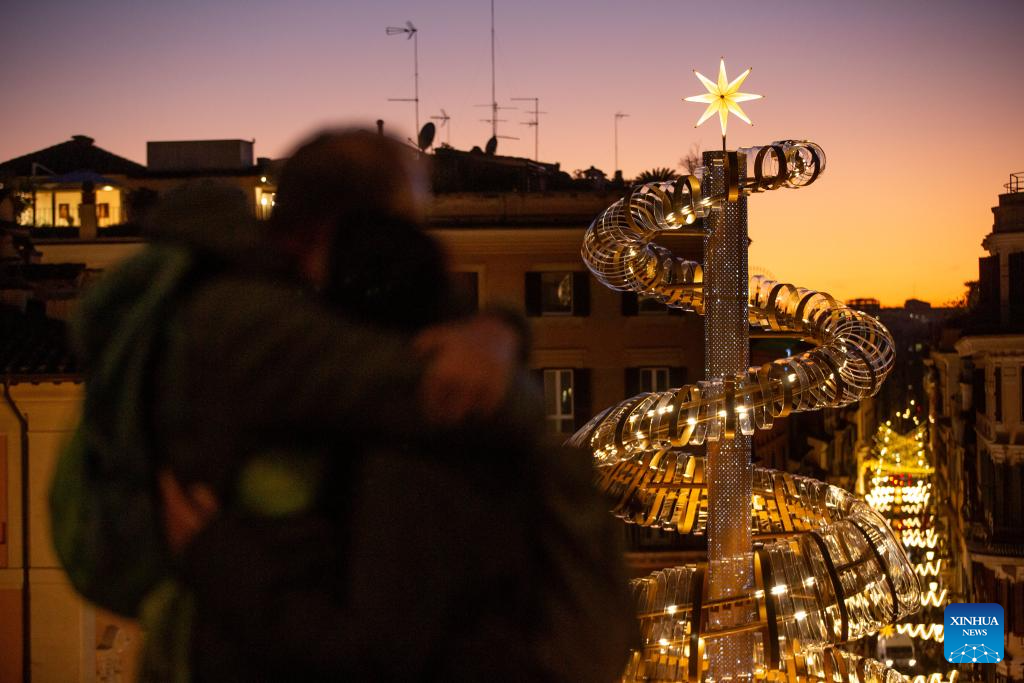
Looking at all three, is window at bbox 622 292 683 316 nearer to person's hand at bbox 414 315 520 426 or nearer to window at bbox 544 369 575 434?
window at bbox 544 369 575 434

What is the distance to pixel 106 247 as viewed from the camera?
2078 cm

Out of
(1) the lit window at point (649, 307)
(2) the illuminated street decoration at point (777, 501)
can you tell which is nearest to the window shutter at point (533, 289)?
(1) the lit window at point (649, 307)


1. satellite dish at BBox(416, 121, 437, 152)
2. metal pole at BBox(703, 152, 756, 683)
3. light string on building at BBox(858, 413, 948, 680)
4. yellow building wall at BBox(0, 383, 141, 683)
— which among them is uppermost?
satellite dish at BBox(416, 121, 437, 152)

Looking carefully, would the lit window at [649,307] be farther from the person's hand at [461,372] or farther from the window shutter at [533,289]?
the person's hand at [461,372]

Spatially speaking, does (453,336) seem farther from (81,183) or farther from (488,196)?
(81,183)

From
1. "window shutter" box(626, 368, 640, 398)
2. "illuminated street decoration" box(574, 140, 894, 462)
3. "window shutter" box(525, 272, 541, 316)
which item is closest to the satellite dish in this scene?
"window shutter" box(525, 272, 541, 316)

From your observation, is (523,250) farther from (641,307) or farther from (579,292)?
(641,307)

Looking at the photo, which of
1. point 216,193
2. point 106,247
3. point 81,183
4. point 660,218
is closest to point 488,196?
point 106,247

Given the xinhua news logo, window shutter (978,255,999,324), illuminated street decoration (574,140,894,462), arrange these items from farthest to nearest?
window shutter (978,255,999,324), the xinhua news logo, illuminated street decoration (574,140,894,462)

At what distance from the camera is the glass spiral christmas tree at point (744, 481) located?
6012 millimetres

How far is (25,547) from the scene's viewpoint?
11.9 meters

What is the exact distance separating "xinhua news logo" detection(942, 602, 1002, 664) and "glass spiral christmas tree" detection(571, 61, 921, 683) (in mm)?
9645

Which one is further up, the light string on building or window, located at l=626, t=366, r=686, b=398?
window, located at l=626, t=366, r=686, b=398

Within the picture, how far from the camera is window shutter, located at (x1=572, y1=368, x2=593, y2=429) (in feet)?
67.0
